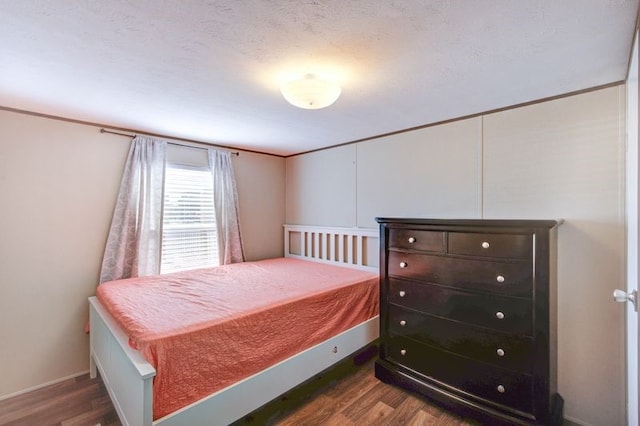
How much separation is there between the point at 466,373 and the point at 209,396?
1623 millimetres

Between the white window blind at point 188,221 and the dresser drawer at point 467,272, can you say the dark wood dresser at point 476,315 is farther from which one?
the white window blind at point 188,221

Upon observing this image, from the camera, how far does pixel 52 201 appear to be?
98.7 inches

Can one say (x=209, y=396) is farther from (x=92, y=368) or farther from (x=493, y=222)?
(x=493, y=222)

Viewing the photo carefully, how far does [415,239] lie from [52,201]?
3.03 metres

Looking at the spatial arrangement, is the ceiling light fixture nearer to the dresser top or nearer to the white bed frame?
the dresser top

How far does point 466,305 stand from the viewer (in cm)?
195

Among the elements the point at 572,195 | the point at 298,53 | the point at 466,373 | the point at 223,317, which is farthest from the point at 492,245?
the point at 223,317

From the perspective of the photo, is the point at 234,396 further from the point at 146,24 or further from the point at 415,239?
the point at 146,24

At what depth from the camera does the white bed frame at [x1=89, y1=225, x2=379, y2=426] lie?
1413 millimetres

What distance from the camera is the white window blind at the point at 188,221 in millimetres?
3172

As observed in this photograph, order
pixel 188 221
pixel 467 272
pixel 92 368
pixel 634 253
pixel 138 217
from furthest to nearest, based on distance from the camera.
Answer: pixel 188 221 → pixel 138 217 → pixel 92 368 → pixel 467 272 → pixel 634 253

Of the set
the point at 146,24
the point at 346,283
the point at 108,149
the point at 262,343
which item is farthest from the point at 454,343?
the point at 108,149

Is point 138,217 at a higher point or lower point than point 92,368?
higher

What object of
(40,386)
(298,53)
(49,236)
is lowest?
(40,386)
